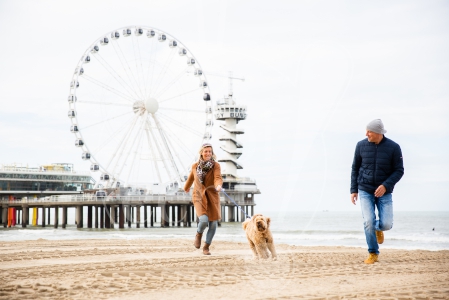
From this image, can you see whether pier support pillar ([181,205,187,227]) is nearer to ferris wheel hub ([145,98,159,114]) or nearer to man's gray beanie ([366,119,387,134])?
ferris wheel hub ([145,98,159,114])

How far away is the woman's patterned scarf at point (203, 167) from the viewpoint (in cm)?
823

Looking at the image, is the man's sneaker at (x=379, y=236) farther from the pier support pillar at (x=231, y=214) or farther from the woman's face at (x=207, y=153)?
the pier support pillar at (x=231, y=214)

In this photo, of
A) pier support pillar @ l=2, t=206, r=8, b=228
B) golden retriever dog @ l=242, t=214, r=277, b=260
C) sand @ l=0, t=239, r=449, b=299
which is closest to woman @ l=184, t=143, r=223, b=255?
sand @ l=0, t=239, r=449, b=299

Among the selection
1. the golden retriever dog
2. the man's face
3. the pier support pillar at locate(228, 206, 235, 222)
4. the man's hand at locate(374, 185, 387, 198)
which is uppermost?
the man's face

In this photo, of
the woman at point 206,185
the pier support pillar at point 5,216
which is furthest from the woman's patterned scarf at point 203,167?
the pier support pillar at point 5,216

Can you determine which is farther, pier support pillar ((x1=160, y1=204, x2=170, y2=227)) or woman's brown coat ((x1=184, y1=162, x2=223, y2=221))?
pier support pillar ((x1=160, y1=204, x2=170, y2=227))

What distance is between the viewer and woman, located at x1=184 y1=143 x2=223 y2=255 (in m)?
8.23

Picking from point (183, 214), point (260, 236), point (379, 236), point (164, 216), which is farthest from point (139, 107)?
point (379, 236)

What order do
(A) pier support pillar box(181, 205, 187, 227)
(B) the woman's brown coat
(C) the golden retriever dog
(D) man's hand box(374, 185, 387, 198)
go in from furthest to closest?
(A) pier support pillar box(181, 205, 187, 227)
(B) the woman's brown coat
(C) the golden retriever dog
(D) man's hand box(374, 185, 387, 198)

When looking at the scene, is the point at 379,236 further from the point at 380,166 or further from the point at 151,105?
the point at 151,105

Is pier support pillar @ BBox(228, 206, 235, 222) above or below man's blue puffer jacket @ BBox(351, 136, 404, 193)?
below

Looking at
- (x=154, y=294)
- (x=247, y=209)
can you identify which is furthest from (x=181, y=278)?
(x=247, y=209)

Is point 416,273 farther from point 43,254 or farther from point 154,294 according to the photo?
point 43,254

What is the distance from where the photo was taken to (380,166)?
21.9 feet
